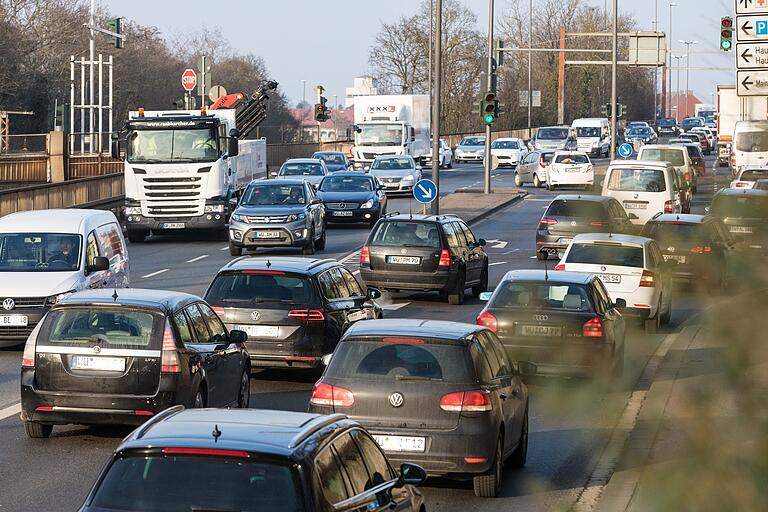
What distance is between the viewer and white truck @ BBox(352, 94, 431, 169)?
61.3 metres

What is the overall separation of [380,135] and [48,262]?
143 feet

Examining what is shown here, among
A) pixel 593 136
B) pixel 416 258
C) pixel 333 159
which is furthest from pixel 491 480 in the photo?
pixel 593 136

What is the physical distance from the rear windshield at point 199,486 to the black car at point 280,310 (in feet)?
31.7

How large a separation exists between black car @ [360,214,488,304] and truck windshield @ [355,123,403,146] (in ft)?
119

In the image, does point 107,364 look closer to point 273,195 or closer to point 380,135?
point 273,195

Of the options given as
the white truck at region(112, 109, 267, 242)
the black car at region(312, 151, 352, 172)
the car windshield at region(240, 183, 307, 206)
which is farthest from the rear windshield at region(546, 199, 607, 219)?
the black car at region(312, 151, 352, 172)

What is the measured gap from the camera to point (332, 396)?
34.1ft

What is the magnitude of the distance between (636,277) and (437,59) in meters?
17.5

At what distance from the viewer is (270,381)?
16281mm

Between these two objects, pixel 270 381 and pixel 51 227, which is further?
pixel 51 227

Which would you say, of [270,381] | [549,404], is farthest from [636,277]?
[549,404]

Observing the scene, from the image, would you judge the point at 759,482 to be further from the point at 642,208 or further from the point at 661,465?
the point at 642,208

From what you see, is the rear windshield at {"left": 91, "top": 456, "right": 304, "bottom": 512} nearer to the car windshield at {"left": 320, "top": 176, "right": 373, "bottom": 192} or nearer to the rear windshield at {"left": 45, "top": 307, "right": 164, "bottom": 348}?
the rear windshield at {"left": 45, "top": 307, "right": 164, "bottom": 348}

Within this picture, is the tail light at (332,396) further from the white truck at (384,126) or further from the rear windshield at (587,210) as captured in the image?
the white truck at (384,126)
